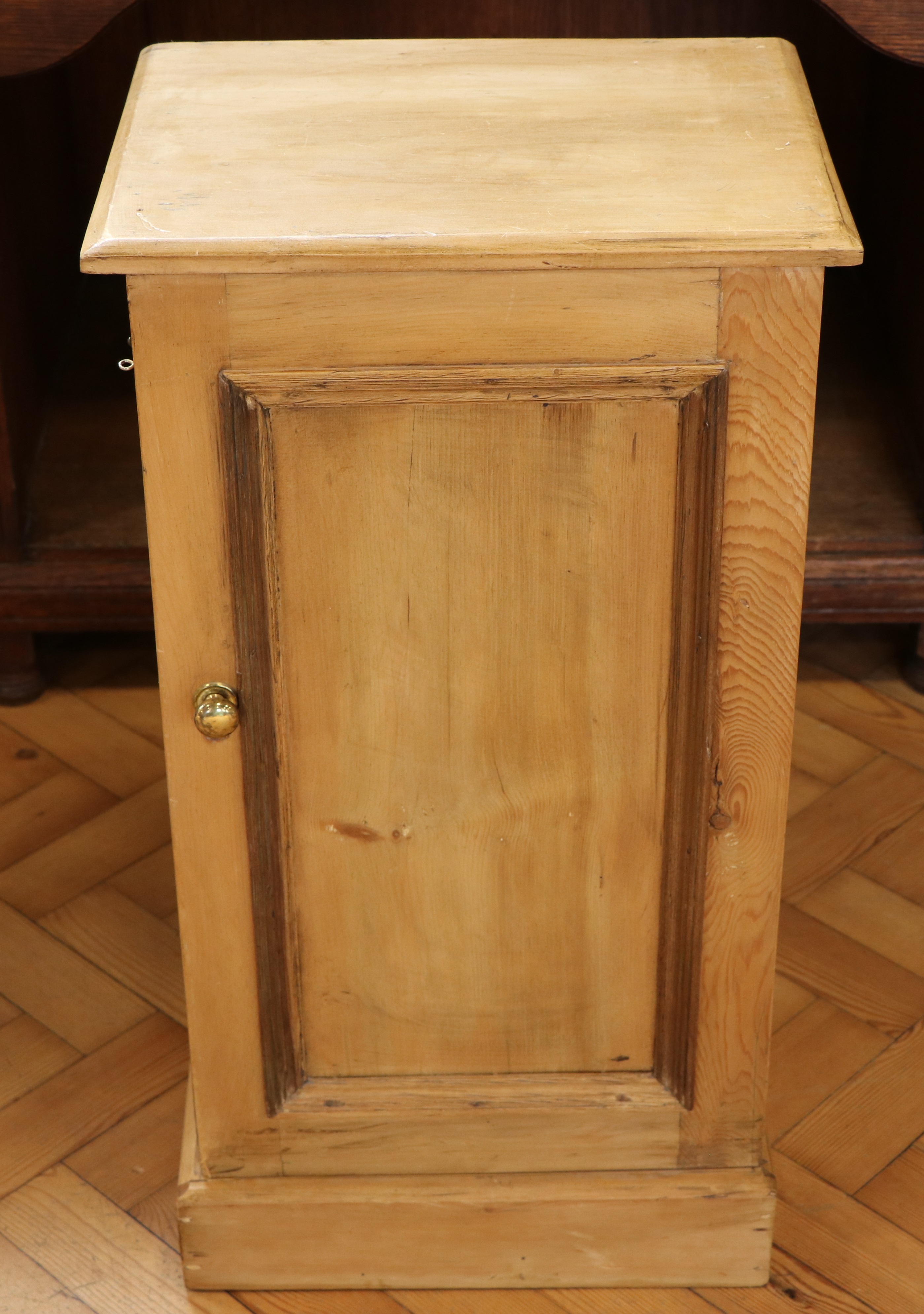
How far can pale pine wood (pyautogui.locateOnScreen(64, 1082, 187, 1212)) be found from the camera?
1.41m

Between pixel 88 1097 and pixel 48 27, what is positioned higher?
pixel 48 27

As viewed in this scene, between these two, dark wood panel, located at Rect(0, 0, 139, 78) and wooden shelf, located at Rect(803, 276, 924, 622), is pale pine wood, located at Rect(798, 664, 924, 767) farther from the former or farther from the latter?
dark wood panel, located at Rect(0, 0, 139, 78)

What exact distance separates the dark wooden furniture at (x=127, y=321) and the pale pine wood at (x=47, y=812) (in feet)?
0.58

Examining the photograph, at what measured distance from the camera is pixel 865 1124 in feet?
4.81

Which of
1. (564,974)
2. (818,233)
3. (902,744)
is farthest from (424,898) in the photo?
(902,744)

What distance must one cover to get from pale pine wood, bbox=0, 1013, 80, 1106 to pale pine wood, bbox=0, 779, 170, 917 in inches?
6.2

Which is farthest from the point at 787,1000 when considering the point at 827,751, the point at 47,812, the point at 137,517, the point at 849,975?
the point at 137,517

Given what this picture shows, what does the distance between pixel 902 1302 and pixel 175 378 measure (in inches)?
36.5

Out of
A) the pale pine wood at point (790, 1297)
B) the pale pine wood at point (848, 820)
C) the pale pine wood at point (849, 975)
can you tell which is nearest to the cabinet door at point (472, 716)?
the pale pine wood at point (790, 1297)

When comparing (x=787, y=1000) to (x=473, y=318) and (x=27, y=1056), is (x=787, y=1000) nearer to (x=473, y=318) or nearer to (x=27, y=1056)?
(x=27, y=1056)

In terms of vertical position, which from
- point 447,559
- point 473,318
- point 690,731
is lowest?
point 690,731

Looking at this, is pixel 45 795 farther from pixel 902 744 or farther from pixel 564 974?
pixel 902 744

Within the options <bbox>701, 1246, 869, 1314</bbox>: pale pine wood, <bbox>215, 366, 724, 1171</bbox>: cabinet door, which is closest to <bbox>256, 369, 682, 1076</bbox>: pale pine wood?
<bbox>215, 366, 724, 1171</bbox>: cabinet door

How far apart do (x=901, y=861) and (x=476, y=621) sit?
87cm
